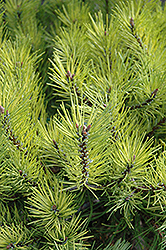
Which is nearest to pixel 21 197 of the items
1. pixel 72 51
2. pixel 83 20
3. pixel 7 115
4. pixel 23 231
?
pixel 23 231

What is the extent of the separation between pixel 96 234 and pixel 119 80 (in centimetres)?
30

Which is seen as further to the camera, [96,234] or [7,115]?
[96,234]

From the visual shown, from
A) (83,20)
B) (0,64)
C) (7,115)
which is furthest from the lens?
(83,20)

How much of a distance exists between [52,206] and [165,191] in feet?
0.59

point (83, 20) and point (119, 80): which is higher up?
point (83, 20)

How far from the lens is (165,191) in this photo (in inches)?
15.8

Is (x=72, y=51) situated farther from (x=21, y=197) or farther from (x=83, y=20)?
(x=21, y=197)

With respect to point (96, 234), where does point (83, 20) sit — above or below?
above

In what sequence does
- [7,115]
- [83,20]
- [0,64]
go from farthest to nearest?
[83,20] → [0,64] → [7,115]

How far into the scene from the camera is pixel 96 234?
1.66 feet

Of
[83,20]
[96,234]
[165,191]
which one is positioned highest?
[83,20]

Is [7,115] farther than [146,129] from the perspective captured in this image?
No

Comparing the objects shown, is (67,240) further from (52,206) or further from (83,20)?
(83,20)

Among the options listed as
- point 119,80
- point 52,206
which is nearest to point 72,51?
point 119,80
